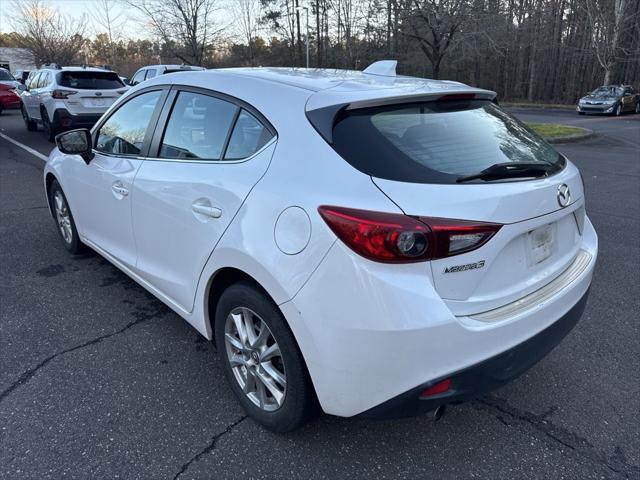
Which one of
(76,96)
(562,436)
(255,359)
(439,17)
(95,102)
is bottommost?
(562,436)

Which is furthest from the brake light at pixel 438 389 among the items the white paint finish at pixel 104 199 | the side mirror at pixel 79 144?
the side mirror at pixel 79 144

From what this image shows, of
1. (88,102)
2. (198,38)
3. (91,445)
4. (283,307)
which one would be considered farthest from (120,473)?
(198,38)

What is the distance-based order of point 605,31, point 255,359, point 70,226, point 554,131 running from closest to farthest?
point 255,359 → point 70,226 → point 554,131 → point 605,31

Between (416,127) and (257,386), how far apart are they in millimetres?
1444

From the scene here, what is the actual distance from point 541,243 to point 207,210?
155cm

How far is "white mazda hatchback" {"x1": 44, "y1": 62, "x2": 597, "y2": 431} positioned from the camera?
71.9 inches

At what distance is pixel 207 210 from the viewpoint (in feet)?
7.95

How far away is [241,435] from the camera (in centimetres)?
242

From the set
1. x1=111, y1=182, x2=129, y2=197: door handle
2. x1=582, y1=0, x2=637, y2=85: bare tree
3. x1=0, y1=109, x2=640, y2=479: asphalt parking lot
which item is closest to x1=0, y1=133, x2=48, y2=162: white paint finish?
x1=0, y1=109, x2=640, y2=479: asphalt parking lot

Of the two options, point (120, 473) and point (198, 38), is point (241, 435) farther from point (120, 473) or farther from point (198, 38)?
point (198, 38)

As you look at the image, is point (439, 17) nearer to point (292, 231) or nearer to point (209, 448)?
point (292, 231)

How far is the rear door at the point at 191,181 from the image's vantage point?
2.34 metres

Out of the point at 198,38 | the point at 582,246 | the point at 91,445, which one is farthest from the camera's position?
the point at 198,38

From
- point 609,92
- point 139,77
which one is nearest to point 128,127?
point 139,77
